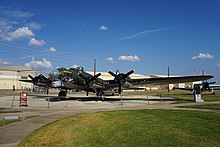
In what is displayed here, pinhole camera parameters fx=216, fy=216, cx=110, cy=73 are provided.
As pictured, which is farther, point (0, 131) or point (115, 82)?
point (115, 82)

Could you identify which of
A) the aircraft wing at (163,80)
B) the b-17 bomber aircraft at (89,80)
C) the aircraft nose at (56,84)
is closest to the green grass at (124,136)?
the b-17 bomber aircraft at (89,80)

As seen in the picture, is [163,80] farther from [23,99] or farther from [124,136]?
[124,136]

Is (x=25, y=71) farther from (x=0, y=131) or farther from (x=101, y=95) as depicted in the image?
(x=0, y=131)

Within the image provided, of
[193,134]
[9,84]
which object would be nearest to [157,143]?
[193,134]

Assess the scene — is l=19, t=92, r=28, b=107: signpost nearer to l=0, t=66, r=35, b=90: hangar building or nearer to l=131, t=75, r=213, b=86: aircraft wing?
l=131, t=75, r=213, b=86: aircraft wing

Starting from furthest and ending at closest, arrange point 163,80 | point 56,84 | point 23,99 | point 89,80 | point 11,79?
point 11,79
point 163,80
point 89,80
point 56,84
point 23,99

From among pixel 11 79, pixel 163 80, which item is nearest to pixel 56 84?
pixel 163 80

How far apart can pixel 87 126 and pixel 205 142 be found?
20.4 ft

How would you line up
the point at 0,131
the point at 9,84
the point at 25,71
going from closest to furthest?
the point at 0,131 < the point at 9,84 < the point at 25,71

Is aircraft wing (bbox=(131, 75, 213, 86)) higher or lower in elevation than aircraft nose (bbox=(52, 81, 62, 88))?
higher

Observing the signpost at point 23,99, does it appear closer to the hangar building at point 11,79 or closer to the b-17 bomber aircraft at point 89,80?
the b-17 bomber aircraft at point 89,80

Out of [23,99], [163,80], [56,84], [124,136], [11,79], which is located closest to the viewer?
[124,136]

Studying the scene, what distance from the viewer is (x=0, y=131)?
35.7 ft

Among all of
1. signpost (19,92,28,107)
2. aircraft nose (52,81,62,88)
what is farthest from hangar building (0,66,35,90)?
signpost (19,92,28,107)
